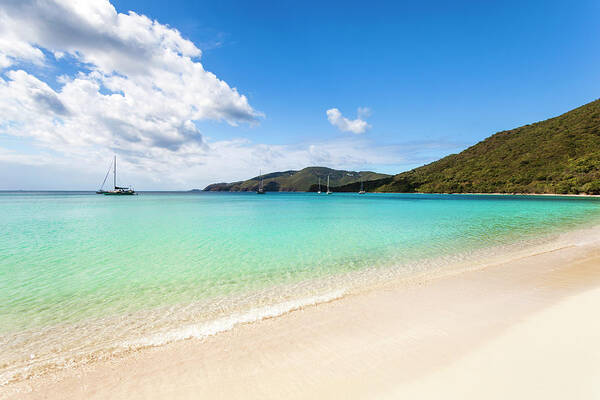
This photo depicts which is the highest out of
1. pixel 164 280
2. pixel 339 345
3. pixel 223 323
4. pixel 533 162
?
pixel 533 162

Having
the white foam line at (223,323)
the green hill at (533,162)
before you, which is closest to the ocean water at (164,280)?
the white foam line at (223,323)

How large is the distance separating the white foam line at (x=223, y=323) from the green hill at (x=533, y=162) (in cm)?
10364

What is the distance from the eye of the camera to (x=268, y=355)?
3959 mm

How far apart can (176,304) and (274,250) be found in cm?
635

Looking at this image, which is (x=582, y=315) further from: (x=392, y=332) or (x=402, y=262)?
(x=402, y=262)

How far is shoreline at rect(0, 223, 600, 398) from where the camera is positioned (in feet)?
10.8

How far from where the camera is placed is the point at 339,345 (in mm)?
4168

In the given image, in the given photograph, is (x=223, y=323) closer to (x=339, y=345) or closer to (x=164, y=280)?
(x=339, y=345)

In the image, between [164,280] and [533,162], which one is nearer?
[164,280]

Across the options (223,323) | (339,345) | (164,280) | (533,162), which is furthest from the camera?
(533,162)

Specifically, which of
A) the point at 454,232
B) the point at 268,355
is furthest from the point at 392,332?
the point at 454,232

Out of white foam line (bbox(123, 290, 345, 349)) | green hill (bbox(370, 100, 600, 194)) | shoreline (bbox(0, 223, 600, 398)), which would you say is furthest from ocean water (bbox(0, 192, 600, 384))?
green hill (bbox(370, 100, 600, 194))

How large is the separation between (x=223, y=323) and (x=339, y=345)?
2.44 meters

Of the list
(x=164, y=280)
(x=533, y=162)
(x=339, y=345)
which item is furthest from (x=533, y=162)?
(x=164, y=280)
